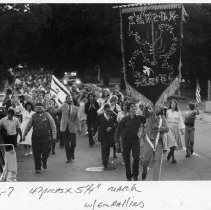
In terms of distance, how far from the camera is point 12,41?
13211 mm

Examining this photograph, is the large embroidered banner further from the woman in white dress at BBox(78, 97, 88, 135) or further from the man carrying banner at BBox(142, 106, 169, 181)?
the woman in white dress at BBox(78, 97, 88, 135)

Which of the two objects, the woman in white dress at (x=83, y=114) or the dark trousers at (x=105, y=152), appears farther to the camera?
the woman in white dress at (x=83, y=114)

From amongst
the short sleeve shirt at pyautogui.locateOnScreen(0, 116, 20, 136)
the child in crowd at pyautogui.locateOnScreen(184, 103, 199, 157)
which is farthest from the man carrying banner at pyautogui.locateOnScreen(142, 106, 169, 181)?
the short sleeve shirt at pyautogui.locateOnScreen(0, 116, 20, 136)

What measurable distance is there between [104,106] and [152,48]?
4.70 m

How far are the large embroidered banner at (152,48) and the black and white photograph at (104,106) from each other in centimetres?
2

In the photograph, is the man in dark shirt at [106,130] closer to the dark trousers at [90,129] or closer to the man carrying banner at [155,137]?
the man carrying banner at [155,137]

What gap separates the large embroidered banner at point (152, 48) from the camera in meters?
9.66

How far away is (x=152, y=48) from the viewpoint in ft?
32.1

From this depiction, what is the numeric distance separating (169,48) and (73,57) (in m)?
9.49

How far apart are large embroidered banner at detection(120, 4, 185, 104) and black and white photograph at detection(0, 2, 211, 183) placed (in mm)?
16

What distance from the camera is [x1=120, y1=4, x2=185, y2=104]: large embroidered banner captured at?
31.7 feet

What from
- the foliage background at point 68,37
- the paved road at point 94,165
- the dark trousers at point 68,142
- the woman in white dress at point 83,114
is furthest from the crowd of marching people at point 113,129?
the foliage background at point 68,37

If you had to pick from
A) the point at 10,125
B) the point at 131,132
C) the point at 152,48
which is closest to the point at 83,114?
the point at 10,125

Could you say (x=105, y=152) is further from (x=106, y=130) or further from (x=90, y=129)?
(x=90, y=129)
